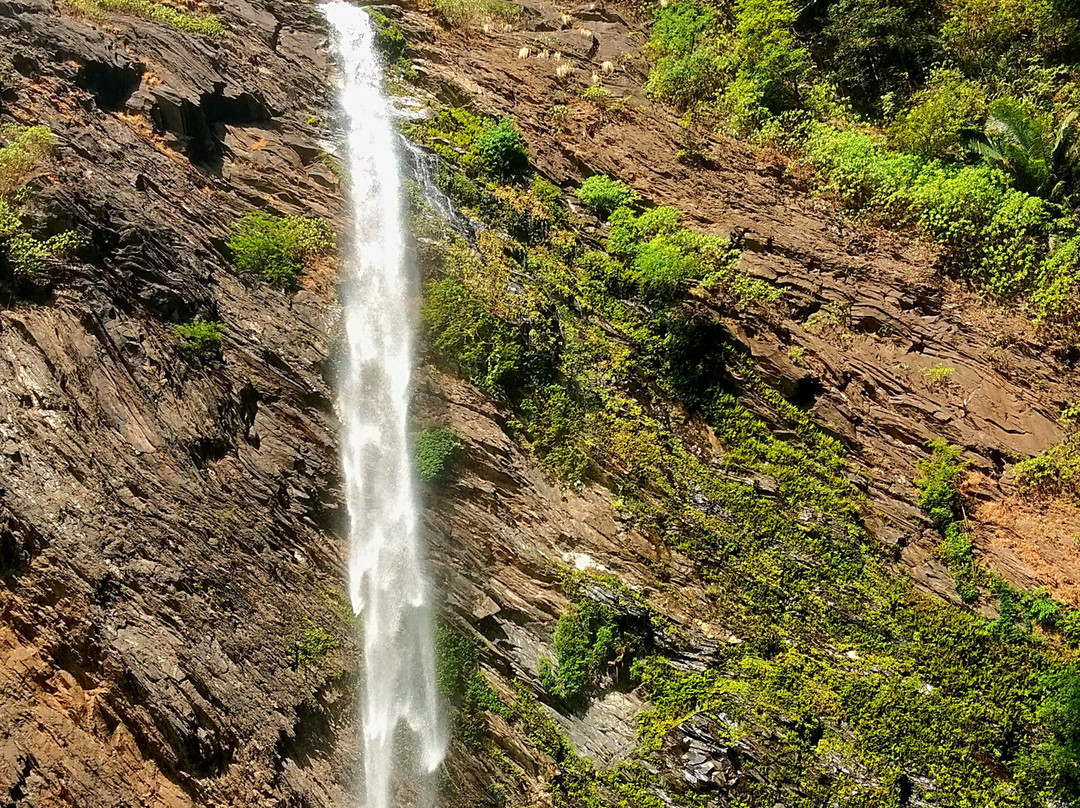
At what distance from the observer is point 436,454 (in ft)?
38.8

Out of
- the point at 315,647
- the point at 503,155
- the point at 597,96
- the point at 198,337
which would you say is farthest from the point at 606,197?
the point at 315,647

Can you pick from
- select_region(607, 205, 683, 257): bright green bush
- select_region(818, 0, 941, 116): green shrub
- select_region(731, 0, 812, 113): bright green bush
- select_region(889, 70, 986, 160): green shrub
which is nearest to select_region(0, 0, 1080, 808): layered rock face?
select_region(607, 205, 683, 257): bright green bush

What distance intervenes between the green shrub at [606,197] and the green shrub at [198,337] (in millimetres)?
8454

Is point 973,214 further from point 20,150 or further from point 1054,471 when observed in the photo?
point 20,150

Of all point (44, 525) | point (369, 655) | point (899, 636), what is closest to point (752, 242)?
point (899, 636)

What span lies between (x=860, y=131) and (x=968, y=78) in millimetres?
2742

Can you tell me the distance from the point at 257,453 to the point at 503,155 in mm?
8955

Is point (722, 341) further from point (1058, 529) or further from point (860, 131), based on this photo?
point (860, 131)

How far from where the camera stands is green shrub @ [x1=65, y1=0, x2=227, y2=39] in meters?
14.6

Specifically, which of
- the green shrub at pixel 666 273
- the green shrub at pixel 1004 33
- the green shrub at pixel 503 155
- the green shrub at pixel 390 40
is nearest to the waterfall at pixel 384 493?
the green shrub at pixel 503 155

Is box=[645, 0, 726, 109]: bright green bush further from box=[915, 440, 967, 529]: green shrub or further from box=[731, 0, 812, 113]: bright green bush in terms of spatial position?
box=[915, 440, 967, 529]: green shrub

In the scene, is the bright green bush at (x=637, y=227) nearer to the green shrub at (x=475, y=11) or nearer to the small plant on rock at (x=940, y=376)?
the small plant on rock at (x=940, y=376)

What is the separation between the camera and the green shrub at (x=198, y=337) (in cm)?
1098

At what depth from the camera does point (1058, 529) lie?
436 inches
